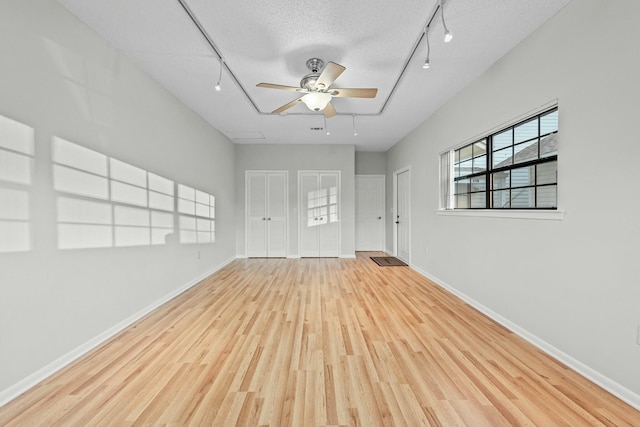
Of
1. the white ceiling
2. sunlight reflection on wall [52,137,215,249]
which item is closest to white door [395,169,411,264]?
the white ceiling

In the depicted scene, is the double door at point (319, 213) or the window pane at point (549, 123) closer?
the window pane at point (549, 123)

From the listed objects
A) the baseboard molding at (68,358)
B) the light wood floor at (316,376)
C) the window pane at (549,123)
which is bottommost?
the light wood floor at (316,376)

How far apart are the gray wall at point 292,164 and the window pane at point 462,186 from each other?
9.05 ft

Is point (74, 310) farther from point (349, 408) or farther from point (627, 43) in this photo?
point (627, 43)

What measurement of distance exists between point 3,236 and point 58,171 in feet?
1.89

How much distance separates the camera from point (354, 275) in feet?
15.3

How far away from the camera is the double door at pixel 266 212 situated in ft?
20.7

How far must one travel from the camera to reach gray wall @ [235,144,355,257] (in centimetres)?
625

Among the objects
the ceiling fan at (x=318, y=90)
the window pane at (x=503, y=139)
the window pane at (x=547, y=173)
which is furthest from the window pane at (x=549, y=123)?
the ceiling fan at (x=318, y=90)

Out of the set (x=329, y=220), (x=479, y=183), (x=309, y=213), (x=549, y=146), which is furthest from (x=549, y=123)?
(x=309, y=213)

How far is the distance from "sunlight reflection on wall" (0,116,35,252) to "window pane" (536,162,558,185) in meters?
3.88

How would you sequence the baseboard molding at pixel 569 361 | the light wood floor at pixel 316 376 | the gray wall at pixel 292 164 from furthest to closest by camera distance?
the gray wall at pixel 292 164 → the baseboard molding at pixel 569 361 → the light wood floor at pixel 316 376

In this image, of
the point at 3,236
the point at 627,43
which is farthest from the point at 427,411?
the point at 3,236

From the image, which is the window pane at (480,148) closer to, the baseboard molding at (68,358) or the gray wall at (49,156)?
the gray wall at (49,156)
